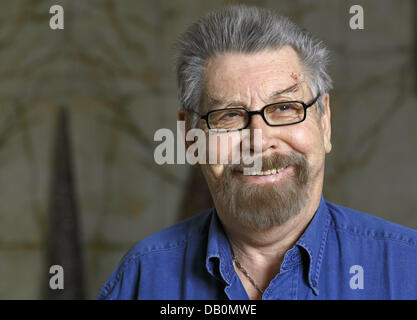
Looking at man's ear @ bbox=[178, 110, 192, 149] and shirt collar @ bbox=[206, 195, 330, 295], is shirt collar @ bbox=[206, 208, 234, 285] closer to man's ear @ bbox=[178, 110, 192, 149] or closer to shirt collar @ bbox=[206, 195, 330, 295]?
shirt collar @ bbox=[206, 195, 330, 295]

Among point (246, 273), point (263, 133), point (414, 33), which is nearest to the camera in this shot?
point (263, 133)

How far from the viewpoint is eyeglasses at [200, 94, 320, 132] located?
3.90 feet

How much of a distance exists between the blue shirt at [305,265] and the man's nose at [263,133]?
228mm

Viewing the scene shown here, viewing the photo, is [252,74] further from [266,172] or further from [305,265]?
[305,265]

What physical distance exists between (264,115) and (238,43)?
18 centimetres

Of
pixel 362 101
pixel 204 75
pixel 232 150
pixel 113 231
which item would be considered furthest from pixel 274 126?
pixel 113 231

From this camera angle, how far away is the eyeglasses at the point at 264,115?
119 cm

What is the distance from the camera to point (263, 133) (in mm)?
1169

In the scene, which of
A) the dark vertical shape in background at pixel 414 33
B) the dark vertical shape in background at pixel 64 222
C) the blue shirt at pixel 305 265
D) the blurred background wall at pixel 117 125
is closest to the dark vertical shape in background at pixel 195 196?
the blurred background wall at pixel 117 125

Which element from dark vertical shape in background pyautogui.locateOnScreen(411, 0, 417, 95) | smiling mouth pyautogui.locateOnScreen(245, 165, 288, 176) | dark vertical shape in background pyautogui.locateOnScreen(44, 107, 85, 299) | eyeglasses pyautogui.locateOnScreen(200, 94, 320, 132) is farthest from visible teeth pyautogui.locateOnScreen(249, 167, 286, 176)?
dark vertical shape in background pyautogui.locateOnScreen(44, 107, 85, 299)

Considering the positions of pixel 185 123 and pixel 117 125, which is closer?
pixel 185 123

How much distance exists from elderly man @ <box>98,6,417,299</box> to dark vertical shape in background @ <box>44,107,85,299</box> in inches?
72.0

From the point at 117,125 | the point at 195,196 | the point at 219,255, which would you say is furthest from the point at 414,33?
the point at 219,255

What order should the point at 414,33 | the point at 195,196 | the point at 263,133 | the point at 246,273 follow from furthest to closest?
the point at 195,196 → the point at 414,33 → the point at 246,273 → the point at 263,133
